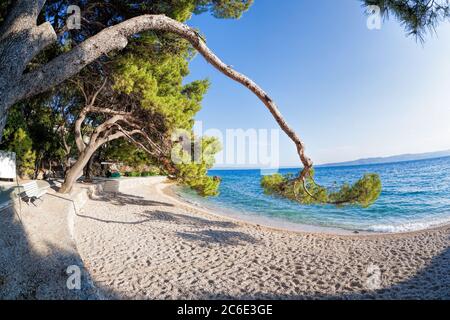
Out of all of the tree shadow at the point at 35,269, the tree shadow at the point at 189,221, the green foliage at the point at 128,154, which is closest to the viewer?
the tree shadow at the point at 35,269

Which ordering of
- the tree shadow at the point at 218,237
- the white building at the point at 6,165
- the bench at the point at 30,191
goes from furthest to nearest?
the tree shadow at the point at 218,237, the white building at the point at 6,165, the bench at the point at 30,191

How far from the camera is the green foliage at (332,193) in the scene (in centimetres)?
607

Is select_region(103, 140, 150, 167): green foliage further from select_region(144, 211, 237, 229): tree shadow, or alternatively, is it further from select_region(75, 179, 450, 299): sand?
select_region(75, 179, 450, 299): sand

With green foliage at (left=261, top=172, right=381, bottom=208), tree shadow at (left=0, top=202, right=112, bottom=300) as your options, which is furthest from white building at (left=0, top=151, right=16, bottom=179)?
green foliage at (left=261, top=172, right=381, bottom=208)

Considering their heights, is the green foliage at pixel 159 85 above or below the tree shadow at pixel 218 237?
above

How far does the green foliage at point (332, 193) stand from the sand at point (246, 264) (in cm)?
154

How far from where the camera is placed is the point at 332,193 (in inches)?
249

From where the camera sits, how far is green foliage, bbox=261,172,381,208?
239 inches

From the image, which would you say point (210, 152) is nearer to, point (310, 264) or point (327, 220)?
point (310, 264)

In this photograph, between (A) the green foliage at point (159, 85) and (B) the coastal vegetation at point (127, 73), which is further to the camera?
(A) the green foliage at point (159, 85)

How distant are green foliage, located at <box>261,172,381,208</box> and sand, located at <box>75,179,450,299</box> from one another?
60.5 inches

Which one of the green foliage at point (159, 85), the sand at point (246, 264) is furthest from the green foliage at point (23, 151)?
the green foliage at point (159, 85)

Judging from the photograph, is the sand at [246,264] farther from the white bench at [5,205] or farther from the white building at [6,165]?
the white building at [6,165]
